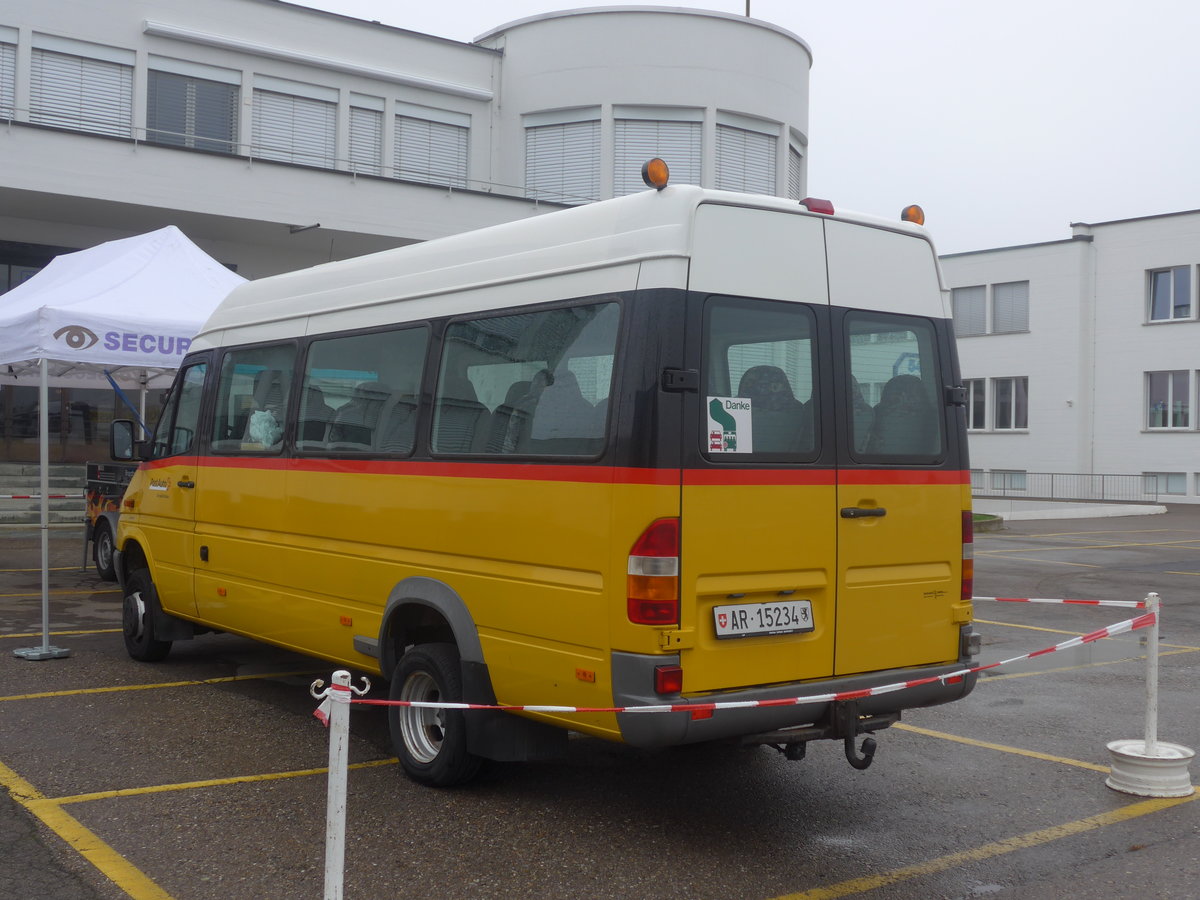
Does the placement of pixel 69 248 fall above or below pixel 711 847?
above

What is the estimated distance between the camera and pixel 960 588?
222 inches

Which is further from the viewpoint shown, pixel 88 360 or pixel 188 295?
pixel 188 295

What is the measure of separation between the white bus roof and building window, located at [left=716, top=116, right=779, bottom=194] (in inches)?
812

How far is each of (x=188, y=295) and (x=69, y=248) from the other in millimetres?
12262

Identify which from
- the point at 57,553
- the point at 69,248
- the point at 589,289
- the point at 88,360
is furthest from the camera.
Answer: the point at 69,248

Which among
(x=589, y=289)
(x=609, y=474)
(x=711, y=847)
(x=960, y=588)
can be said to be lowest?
(x=711, y=847)

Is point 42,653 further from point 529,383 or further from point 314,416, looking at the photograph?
point 529,383

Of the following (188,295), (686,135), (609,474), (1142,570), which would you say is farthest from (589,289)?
(686,135)

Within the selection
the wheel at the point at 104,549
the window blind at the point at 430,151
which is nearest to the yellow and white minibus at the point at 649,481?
the wheel at the point at 104,549

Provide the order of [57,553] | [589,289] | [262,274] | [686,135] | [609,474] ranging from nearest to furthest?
[609,474] → [589,289] → [57,553] → [262,274] → [686,135]

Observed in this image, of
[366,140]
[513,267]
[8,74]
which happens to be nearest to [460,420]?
[513,267]

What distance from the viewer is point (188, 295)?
11.9 metres

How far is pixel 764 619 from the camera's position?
4926mm

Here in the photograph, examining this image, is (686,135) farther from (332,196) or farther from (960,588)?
(960,588)
